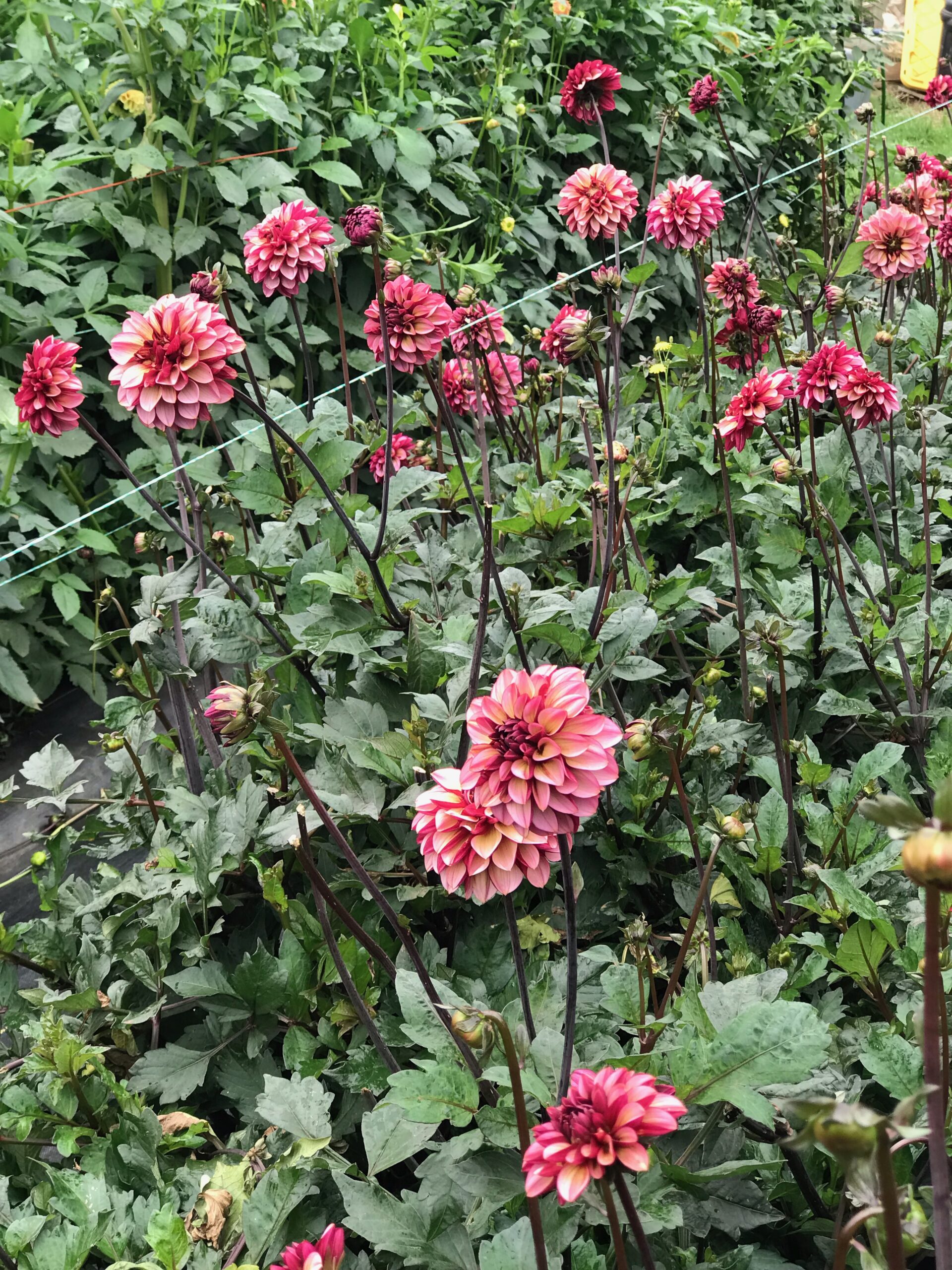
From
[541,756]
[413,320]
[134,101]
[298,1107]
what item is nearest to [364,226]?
[413,320]

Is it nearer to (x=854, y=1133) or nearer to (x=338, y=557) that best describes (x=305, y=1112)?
(x=854, y=1133)

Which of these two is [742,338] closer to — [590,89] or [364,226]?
[364,226]

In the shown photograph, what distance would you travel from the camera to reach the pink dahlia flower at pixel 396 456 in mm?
1954

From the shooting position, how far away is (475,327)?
1820mm

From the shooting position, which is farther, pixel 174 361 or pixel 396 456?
pixel 396 456

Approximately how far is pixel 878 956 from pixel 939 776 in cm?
36

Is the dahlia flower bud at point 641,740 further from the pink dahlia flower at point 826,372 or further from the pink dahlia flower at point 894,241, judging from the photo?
the pink dahlia flower at point 894,241

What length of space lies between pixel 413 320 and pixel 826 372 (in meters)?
0.57

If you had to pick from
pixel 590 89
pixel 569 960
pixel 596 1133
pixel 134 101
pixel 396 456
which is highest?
pixel 134 101

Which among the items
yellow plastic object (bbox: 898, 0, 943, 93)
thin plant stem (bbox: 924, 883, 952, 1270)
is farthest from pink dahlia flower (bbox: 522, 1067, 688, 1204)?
yellow plastic object (bbox: 898, 0, 943, 93)

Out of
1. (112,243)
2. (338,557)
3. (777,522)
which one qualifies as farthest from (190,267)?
(777,522)

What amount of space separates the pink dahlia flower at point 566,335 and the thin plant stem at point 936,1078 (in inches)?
34.0

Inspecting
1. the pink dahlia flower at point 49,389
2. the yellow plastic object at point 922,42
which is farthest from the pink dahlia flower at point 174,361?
the yellow plastic object at point 922,42

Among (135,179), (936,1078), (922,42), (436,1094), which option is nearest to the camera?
(936,1078)
